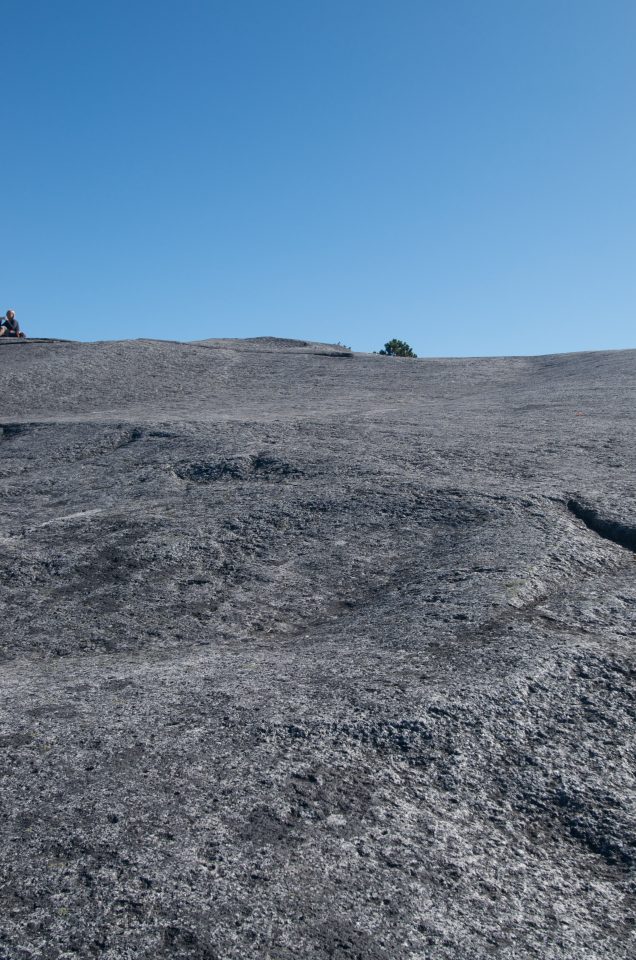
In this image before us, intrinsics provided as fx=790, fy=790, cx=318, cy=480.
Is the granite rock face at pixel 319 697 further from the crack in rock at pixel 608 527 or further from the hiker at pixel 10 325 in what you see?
the hiker at pixel 10 325

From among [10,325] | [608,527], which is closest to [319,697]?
[608,527]

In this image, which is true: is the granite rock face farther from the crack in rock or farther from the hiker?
the hiker

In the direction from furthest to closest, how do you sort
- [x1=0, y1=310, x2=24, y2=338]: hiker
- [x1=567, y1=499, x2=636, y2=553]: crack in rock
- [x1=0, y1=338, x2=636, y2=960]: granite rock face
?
1. [x1=0, y1=310, x2=24, y2=338]: hiker
2. [x1=567, y1=499, x2=636, y2=553]: crack in rock
3. [x1=0, y1=338, x2=636, y2=960]: granite rock face

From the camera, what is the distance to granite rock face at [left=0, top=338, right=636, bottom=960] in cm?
169

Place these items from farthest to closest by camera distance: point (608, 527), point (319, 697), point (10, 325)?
Answer: 1. point (10, 325)
2. point (608, 527)
3. point (319, 697)

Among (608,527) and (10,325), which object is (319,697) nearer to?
(608,527)

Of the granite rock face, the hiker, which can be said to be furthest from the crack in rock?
the hiker

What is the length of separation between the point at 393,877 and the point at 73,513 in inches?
133

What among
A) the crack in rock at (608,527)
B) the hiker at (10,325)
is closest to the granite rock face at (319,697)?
the crack in rock at (608,527)

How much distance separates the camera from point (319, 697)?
2.50 meters

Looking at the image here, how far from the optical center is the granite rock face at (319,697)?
1686 millimetres

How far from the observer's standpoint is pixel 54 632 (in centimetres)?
333

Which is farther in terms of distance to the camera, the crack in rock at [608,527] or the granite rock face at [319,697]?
the crack in rock at [608,527]

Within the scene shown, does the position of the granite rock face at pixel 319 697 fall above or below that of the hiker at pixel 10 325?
below
